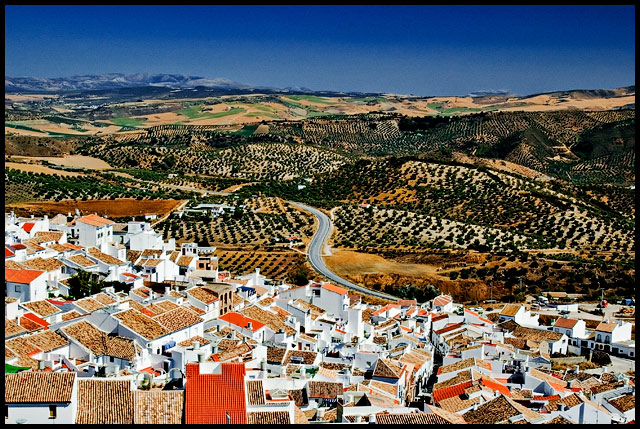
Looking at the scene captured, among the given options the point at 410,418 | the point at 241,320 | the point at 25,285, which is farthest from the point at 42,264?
the point at 410,418

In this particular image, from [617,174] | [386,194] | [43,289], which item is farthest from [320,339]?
[617,174]

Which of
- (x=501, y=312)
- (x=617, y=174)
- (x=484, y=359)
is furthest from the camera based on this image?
(x=617, y=174)

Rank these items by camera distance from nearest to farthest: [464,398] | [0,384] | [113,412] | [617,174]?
[0,384] < [113,412] < [464,398] < [617,174]

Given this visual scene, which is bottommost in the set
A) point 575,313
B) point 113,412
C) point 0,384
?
point 575,313

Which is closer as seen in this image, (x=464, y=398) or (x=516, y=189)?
(x=464, y=398)

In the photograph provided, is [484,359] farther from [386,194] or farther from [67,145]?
[67,145]

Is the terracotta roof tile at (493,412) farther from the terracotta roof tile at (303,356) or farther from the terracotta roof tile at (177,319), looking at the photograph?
the terracotta roof tile at (177,319)

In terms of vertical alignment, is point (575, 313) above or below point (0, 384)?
below

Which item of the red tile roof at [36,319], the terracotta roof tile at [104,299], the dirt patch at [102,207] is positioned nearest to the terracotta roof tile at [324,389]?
the red tile roof at [36,319]
